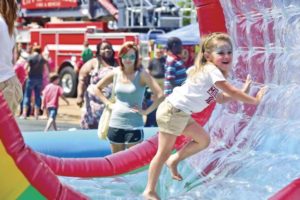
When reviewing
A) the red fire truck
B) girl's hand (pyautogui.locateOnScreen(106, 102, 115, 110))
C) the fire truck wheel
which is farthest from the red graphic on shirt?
the fire truck wheel

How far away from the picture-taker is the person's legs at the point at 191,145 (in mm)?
4238

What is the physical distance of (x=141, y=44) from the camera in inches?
539

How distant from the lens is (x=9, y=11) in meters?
3.88

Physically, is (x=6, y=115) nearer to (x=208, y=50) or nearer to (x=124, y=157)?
(x=208, y=50)

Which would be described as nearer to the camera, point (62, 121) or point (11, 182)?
point (11, 182)

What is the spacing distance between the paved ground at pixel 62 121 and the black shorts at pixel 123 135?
5112 mm

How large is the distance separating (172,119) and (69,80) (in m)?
11.5

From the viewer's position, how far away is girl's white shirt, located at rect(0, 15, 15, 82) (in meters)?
3.86

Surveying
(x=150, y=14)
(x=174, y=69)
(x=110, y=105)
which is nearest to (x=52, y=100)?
(x=174, y=69)

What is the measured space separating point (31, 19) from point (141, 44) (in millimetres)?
7164

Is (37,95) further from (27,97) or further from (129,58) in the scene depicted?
(129,58)

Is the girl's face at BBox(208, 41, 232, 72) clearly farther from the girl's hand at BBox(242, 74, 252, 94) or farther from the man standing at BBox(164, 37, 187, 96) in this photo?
the man standing at BBox(164, 37, 187, 96)

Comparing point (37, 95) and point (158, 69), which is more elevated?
point (158, 69)

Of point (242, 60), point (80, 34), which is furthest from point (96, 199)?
point (80, 34)
